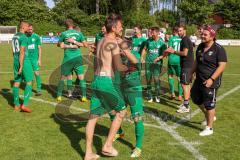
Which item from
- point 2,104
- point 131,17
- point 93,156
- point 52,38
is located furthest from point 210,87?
point 131,17

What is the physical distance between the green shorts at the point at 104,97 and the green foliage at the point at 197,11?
57.9m

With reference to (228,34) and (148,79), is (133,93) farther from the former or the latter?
(228,34)

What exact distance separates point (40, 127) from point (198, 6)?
2282 inches

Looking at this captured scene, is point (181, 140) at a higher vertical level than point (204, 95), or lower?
lower

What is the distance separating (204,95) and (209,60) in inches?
25.4

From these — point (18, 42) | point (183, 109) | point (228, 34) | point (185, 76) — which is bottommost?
point (183, 109)

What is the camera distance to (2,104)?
29.5ft

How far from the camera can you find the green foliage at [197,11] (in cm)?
6084

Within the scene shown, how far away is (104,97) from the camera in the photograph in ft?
16.7

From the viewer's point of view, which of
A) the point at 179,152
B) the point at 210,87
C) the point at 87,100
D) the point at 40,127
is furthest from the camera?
the point at 87,100

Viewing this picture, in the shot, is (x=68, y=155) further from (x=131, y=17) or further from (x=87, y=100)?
(x=131, y=17)

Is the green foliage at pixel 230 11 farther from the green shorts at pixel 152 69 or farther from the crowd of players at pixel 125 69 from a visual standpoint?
the crowd of players at pixel 125 69

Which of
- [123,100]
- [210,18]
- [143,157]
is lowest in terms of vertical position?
[143,157]

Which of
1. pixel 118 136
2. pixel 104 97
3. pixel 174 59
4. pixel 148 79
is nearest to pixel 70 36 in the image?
pixel 148 79
